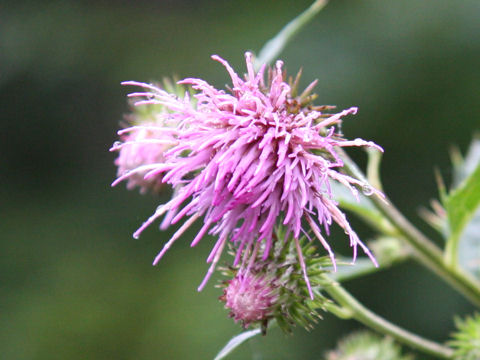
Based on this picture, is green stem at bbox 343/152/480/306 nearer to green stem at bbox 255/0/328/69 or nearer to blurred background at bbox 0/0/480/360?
green stem at bbox 255/0/328/69

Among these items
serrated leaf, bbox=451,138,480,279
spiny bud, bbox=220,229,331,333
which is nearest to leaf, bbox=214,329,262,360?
spiny bud, bbox=220,229,331,333

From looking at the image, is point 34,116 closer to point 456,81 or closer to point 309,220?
point 456,81

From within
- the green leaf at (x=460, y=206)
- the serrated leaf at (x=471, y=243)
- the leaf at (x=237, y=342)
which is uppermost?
the leaf at (x=237, y=342)

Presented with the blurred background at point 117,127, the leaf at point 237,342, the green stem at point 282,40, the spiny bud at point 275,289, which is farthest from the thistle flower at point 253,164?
the blurred background at point 117,127

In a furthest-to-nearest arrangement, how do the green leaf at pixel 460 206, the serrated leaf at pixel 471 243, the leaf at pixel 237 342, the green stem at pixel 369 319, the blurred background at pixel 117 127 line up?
1. the blurred background at pixel 117 127
2. the serrated leaf at pixel 471 243
3. the green leaf at pixel 460 206
4. the green stem at pixel 369 319
5. the leaf at pixel 237 342

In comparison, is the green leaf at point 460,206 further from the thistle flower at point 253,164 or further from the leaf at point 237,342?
the leaf at point 237,342

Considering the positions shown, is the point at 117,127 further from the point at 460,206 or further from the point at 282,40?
the point at 460,206

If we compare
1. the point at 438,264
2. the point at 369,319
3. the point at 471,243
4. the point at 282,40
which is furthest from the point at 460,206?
the point at 282,40
